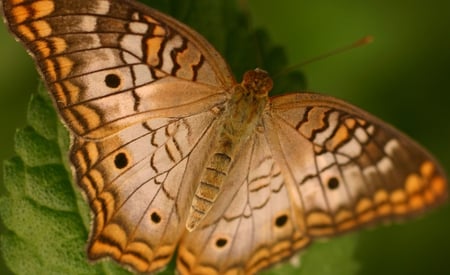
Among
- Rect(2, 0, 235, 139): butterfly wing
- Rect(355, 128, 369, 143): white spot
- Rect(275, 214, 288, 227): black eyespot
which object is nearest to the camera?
Rect(2, 0, 235, 139): butterfly wing

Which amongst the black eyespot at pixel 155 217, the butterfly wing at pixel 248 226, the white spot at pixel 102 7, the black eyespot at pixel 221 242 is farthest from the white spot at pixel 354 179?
the white spot at pixel 102 7

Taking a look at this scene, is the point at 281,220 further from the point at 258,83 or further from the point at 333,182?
the point at 258,83

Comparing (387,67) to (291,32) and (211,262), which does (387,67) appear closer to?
(291,32)

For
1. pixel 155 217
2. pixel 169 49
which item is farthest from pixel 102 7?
pixel 155 217

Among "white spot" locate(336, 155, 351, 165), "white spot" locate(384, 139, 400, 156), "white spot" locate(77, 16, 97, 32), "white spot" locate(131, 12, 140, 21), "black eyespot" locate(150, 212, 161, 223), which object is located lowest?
"black eyespot" locate(150, 212, 161, 223)

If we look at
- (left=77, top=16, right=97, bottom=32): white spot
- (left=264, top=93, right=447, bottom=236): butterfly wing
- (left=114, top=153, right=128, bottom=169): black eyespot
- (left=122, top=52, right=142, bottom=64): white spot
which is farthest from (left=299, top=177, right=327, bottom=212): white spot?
(left=77, top=16, right=97, bottom=32): white spot

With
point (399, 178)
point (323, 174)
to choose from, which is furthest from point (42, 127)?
point (399, 178)

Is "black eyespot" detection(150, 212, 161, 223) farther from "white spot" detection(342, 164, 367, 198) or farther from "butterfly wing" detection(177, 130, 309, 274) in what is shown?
"white spot" detection(342, 164, 367, 198)
